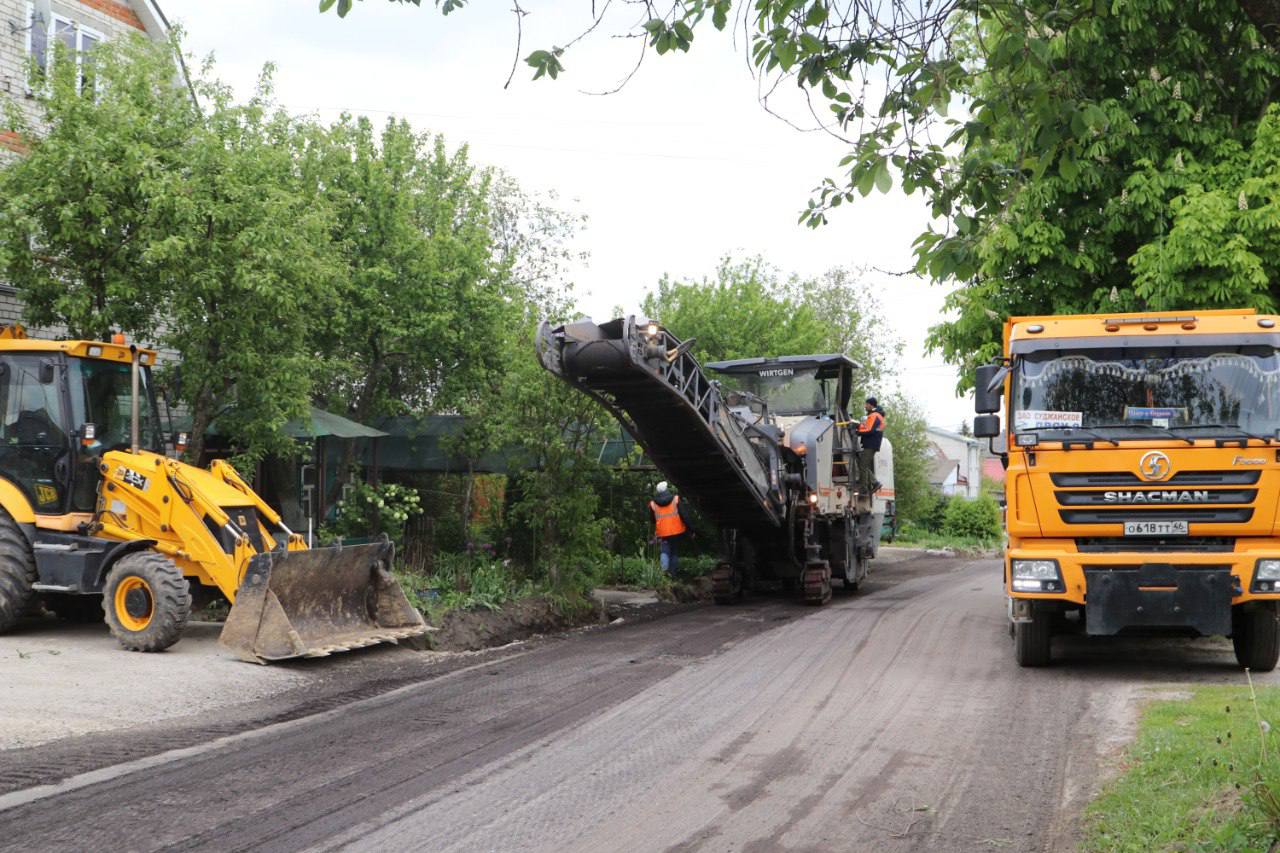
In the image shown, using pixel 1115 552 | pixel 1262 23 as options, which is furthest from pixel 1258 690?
pixel 1262 23

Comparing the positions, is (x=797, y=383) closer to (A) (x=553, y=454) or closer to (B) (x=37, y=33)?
(A) (x=553, y=454)

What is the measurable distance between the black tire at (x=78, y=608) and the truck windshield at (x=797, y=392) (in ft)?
30.7

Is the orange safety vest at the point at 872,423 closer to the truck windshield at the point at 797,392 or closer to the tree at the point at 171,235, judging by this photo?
the truck windshield at the point at 797,392

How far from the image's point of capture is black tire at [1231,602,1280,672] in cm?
1048

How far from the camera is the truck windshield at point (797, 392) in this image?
59.0ft

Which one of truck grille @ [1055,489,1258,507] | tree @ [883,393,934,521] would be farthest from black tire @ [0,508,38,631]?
tree @ [883,393,934,521]

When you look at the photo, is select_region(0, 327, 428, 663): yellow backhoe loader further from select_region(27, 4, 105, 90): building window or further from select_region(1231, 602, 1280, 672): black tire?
select_region(1231, 602, 1280, 672): black tire

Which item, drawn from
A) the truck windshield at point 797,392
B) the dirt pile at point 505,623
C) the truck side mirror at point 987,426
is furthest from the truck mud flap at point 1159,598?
the truck windshield at point 797,392

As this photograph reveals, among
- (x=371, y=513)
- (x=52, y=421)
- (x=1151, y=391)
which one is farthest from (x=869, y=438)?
(x=52, y=421)

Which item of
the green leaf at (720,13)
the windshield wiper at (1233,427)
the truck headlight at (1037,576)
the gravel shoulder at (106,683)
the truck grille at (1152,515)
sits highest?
the green leaf at (720,13)

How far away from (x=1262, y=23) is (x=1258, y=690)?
644cm

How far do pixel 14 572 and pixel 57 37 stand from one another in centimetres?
955

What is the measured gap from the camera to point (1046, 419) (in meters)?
10.7

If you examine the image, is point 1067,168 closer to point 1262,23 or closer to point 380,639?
point 1262,23
